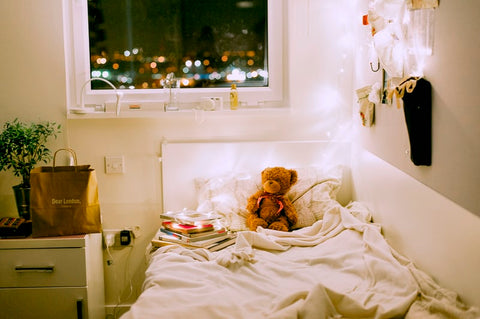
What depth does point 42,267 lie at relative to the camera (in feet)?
6.98

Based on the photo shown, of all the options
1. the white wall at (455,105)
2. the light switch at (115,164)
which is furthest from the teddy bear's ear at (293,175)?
the light switch at (115,164)

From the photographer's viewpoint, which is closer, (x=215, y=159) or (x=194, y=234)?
(x=194, y=234)

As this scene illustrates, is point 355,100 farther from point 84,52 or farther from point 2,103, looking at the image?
point 2,103

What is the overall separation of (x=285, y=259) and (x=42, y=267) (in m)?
1.10

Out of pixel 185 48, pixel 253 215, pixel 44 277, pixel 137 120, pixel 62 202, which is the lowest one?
pixel 44 277

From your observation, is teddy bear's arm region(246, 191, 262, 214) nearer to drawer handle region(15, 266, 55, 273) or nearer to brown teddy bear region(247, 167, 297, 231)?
brown teddy bear region(247, 167, 297, 231)

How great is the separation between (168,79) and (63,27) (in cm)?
62

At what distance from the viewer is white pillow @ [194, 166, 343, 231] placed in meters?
2.34

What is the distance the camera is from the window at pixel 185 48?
2662 millimetres

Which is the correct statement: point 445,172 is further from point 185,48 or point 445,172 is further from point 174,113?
point 185,48

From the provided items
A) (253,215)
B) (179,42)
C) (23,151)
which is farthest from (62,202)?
(179,42)

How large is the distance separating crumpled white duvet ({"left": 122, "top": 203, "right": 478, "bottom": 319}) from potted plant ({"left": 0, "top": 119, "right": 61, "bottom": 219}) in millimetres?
846

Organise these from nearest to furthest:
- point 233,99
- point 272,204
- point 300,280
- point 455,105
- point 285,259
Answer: point 455,105 → point 300,280 → point 285,259 → point 272,204 → point 233,99

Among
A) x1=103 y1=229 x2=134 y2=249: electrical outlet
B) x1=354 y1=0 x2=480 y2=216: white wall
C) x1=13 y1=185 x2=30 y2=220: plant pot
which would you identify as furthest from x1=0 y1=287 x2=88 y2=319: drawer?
x1=354 y1=0 x2=480 y2=216: white wall
